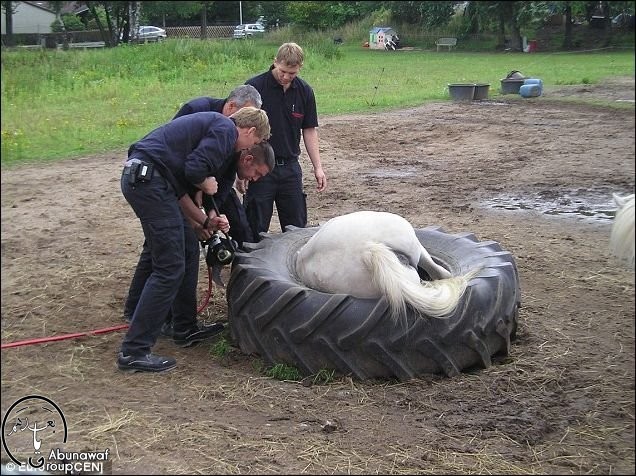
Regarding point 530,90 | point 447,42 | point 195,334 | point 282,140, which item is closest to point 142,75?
point 282,140

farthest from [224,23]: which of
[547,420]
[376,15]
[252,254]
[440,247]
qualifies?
[547,420]

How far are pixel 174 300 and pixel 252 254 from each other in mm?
494

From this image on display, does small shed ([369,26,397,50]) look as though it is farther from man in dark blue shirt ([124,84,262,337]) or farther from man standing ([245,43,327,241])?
man in dark blue shirt ([124,84,262,337])

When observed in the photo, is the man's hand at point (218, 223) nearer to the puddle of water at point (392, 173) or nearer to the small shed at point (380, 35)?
the small shed at point (380, 35)

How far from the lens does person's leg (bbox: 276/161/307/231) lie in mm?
5094

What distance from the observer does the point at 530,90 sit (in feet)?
37.3

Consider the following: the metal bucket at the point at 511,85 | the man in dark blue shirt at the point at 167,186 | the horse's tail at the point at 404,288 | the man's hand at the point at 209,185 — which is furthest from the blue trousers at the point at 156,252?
the metal bucket at the point at 511,85

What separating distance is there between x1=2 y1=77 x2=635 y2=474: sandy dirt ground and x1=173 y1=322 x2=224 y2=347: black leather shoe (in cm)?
6

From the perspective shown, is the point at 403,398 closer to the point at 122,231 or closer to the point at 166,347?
the point at 166,347

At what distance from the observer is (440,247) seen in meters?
4.62

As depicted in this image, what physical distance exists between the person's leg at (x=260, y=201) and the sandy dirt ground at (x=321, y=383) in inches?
20.6

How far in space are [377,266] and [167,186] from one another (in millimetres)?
1096

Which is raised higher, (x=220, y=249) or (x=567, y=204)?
(x=220, y=249)

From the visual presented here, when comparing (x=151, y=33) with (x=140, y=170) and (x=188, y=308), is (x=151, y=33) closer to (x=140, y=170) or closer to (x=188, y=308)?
(x=140, y=170)
